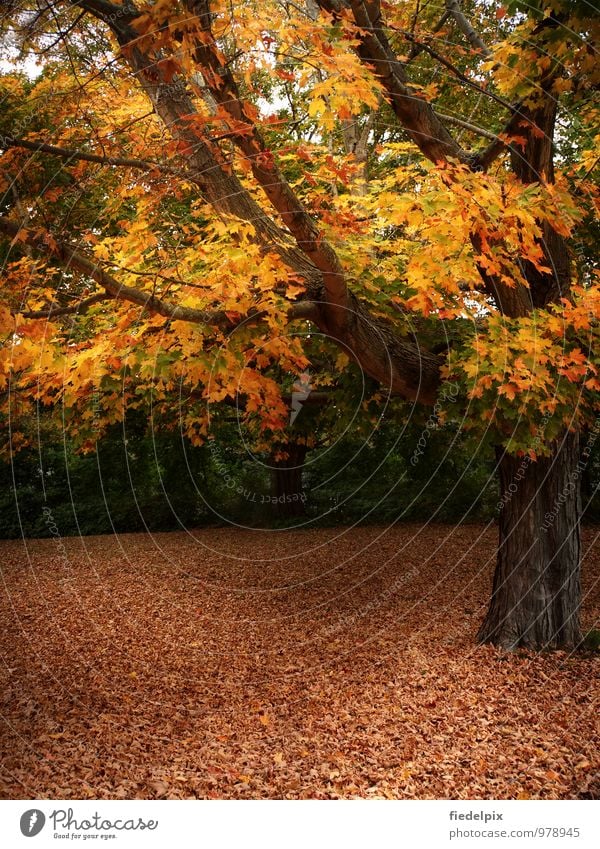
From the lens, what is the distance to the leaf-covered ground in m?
5.11

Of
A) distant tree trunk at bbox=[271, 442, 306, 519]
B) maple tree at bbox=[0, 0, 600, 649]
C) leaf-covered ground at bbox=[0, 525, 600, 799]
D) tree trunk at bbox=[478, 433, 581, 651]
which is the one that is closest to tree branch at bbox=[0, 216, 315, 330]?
maple tree at bbox=[0, 0, 600, 649]

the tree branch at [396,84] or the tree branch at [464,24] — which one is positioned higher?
the tree branch at [464,24]

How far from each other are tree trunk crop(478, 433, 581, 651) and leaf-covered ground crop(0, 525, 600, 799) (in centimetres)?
29

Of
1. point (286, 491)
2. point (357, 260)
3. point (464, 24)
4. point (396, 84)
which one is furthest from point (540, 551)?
point (286, 491)

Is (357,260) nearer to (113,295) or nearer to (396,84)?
(396,84)

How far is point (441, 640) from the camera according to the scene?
827 cm

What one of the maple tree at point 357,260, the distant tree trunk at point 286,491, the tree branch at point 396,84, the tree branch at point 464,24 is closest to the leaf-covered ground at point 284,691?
the maple tree at point 357,260

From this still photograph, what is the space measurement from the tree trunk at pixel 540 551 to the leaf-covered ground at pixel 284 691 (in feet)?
0.96

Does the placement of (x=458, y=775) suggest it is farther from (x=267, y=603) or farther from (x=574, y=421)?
(x=267, y=603)

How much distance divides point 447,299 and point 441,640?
359 centimetres

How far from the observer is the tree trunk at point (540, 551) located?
7.50 m

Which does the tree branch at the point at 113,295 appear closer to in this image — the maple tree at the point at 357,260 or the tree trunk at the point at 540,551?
the maple tree at the point at 357,260

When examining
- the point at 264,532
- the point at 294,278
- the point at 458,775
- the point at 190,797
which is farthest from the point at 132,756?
the point at 264,532

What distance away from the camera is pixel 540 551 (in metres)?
7.52
